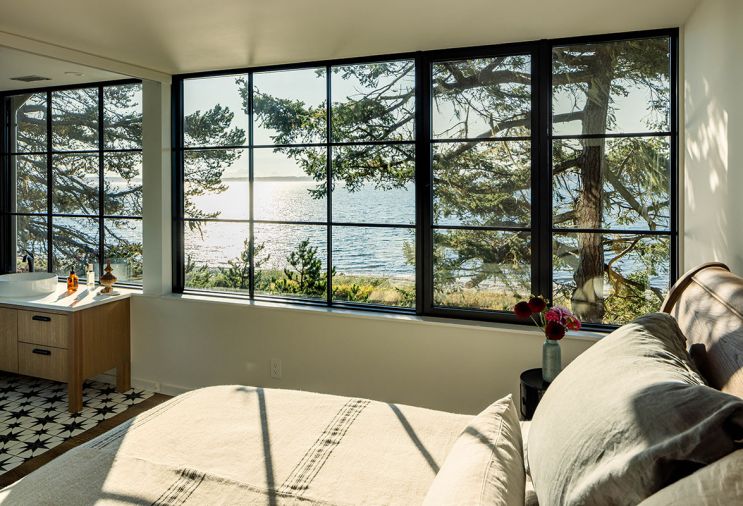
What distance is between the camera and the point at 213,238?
4.29 metres

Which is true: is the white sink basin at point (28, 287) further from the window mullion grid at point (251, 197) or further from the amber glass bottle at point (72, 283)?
the window mullion grid at point (251, 197)

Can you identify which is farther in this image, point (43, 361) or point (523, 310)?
point (43, 361)

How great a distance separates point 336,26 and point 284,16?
29cm

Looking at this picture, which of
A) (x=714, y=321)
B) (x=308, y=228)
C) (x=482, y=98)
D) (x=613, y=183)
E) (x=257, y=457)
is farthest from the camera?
(x=308, y=228)

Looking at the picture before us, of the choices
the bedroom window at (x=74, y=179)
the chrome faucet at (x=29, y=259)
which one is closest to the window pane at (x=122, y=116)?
the bedroom window at (x=74, y=179)

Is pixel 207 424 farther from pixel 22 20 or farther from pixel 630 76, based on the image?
pixel 630 76

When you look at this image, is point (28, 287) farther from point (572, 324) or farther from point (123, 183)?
point (572, 324)

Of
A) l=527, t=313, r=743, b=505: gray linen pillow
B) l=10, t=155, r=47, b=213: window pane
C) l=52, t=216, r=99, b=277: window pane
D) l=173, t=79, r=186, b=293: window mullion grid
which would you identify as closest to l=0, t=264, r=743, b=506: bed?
l=527, t=313, r=743, b=505: gray linen pillow

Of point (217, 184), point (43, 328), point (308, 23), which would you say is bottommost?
point (43, 328)

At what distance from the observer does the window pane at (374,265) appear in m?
3.71

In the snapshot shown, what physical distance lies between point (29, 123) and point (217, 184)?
6.72 feet

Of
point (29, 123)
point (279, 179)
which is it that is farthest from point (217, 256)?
point (29, 123)

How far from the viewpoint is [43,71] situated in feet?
14.1

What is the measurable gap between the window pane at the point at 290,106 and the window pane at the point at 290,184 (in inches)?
3.6
